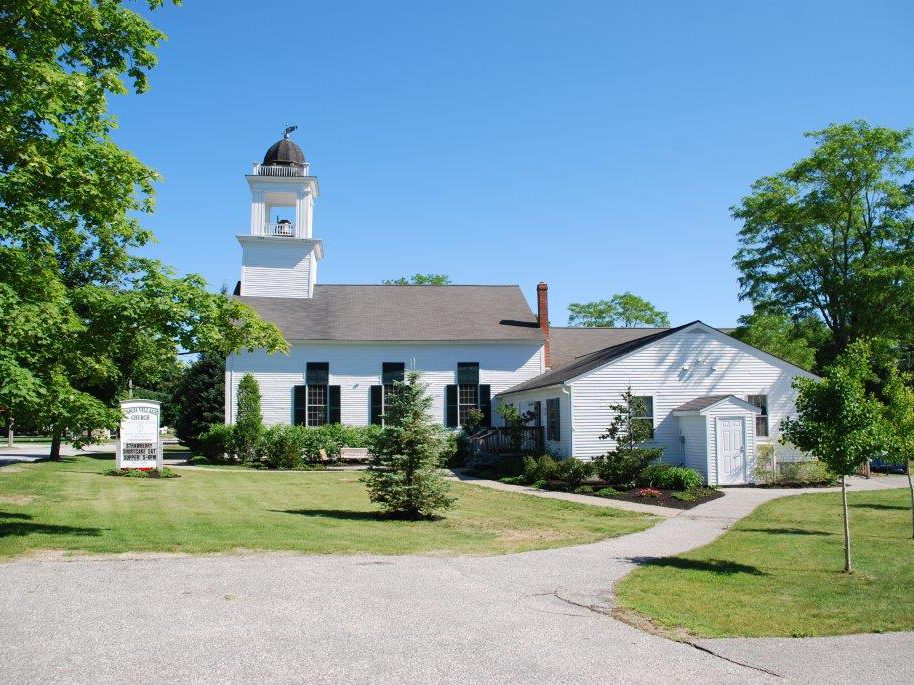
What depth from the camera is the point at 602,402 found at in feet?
78.5

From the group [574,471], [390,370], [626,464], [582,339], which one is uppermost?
[582,339]

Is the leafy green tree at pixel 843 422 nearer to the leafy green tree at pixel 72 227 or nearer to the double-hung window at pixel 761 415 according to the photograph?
the leafy green tree at pixel 72 227

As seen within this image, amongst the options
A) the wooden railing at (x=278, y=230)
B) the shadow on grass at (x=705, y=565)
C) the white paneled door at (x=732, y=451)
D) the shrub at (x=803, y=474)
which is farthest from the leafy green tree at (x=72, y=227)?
the wooden railing at (x=278, y=230)

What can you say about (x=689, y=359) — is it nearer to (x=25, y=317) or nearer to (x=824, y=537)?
(x=824, y=537)

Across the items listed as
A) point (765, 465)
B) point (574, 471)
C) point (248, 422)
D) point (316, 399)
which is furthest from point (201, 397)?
point (765, 465)

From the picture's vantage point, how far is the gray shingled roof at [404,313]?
32688 millimetres

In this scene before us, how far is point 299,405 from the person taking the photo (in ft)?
104

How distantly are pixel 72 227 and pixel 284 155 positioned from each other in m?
25.2

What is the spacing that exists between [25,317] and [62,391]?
1282mm

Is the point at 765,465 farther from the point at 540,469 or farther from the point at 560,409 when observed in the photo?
the point at 540,469

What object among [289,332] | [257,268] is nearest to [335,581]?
[289,332]

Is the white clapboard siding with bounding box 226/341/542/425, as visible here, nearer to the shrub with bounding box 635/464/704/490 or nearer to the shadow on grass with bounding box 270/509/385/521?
the shrub with bounding box 635/464/704/490

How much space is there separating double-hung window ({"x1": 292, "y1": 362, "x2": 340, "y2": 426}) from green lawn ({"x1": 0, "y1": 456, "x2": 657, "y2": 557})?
Result: 1003 cm

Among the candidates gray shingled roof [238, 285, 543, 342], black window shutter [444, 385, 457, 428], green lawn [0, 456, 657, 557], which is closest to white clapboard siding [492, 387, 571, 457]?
black window shutter [444, 385, 457, 428]
